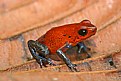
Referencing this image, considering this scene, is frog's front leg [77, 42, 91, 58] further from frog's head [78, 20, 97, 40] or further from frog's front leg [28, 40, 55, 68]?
frog's front leg [28, 40, 55, 68]

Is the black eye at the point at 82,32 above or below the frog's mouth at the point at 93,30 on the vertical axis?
above

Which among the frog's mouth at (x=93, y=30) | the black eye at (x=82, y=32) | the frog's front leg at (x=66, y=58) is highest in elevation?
the black eye at (x=82, y=32)

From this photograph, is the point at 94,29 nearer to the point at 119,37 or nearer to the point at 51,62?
the point at 119,37

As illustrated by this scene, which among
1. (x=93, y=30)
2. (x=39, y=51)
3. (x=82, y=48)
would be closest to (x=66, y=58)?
(x=82, y=48)

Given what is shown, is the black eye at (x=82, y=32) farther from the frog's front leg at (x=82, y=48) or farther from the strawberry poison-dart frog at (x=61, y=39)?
the frog's front leg at (x=82, y=48)

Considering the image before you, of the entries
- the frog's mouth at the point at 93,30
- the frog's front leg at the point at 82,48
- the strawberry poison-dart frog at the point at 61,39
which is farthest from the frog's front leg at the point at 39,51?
the frog's mouth at the point at 93,30

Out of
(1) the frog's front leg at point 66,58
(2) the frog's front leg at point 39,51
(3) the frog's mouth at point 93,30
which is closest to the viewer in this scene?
(1) the frog's front leg at point 66,58

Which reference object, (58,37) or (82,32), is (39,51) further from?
(82,32)

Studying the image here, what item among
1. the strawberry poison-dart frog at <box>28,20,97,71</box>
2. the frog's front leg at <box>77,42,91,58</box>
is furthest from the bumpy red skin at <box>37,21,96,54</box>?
the frog's front leg at <box>77,42,91,58</box>
